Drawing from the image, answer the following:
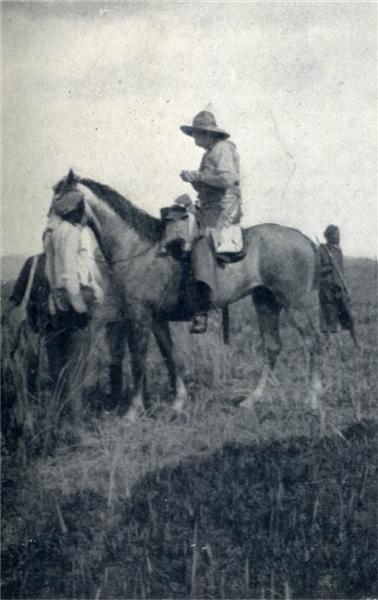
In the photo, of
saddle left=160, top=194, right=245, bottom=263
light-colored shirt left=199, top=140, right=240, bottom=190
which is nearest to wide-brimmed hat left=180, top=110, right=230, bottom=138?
light-colored shirt left=199, top=140, right=240, bottom=190

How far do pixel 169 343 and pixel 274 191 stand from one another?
1202mm

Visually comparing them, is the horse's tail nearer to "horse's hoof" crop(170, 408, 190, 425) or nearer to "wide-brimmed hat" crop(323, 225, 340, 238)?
"horse's hoof" crop(170, 408, 190, 425)

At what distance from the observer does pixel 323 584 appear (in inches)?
153

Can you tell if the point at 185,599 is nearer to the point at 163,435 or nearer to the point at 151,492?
the point at 151,492

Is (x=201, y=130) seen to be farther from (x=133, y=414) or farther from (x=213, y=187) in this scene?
(x=133, y=414)

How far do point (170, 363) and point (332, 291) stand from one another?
126 centimetres

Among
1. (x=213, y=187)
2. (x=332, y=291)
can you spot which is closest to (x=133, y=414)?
(x=213, y=187)

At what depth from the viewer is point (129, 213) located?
490 cm

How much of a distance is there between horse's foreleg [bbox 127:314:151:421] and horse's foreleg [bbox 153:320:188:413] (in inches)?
3.1

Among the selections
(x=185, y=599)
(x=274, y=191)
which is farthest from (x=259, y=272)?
(x=185, y=599)

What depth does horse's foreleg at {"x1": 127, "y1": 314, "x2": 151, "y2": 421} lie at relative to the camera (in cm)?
453

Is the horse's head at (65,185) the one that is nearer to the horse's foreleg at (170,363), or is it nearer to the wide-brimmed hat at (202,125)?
the wide-brimmed hat at (202,125)

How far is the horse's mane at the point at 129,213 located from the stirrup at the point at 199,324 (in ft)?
1.99

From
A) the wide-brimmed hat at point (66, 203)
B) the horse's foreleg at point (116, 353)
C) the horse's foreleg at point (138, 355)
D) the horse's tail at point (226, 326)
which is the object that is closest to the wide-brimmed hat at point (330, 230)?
the horse's tail at point (226, 326)
